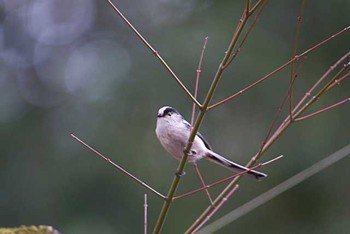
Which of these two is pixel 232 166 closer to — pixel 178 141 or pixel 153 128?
pixel 178 141

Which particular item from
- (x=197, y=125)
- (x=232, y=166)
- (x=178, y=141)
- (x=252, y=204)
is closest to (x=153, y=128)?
(x=252, y=204)

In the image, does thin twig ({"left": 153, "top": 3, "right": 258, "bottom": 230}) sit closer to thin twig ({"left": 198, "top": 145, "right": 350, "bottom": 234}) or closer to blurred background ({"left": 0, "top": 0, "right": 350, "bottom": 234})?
thin twig ({"left": 198, "top": 145, "right": 350, "bottom": 234})

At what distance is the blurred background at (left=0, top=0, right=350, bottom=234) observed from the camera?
16.9 ft

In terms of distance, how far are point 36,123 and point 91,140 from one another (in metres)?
0.76

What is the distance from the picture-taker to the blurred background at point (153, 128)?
5.15m

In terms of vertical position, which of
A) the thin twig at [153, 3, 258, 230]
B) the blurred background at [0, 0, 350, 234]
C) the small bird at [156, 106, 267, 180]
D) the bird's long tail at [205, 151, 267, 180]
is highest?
the thin twig at [153, 3, 258, 230]

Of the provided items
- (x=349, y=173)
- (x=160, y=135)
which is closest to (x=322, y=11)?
(x=349, y=173)

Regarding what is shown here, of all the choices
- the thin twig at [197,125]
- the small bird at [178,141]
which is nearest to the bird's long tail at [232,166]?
the small bird at [178,141]

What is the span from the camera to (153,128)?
5.44 m

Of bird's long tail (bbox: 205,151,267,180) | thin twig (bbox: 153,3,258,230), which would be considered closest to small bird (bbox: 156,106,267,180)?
bird's long tail (bbox: 205,151,267,180)

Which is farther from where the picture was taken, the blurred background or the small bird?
the blurred background

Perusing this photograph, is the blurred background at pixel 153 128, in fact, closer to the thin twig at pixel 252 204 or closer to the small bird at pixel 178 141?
the thin twig at pixel 252 204

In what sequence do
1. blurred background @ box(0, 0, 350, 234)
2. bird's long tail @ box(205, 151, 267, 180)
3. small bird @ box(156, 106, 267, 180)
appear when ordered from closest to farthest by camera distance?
bird's long tail @ box(205, 151, 267, 180), small bird @ box(156, 106, 267, 180), blurred background @ box(0, 0, 350, 234)

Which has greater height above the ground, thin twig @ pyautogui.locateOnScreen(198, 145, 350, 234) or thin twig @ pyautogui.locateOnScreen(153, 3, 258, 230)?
thin twig @ pyautogui.locateOnScreen(153, 3, 258, 230)
